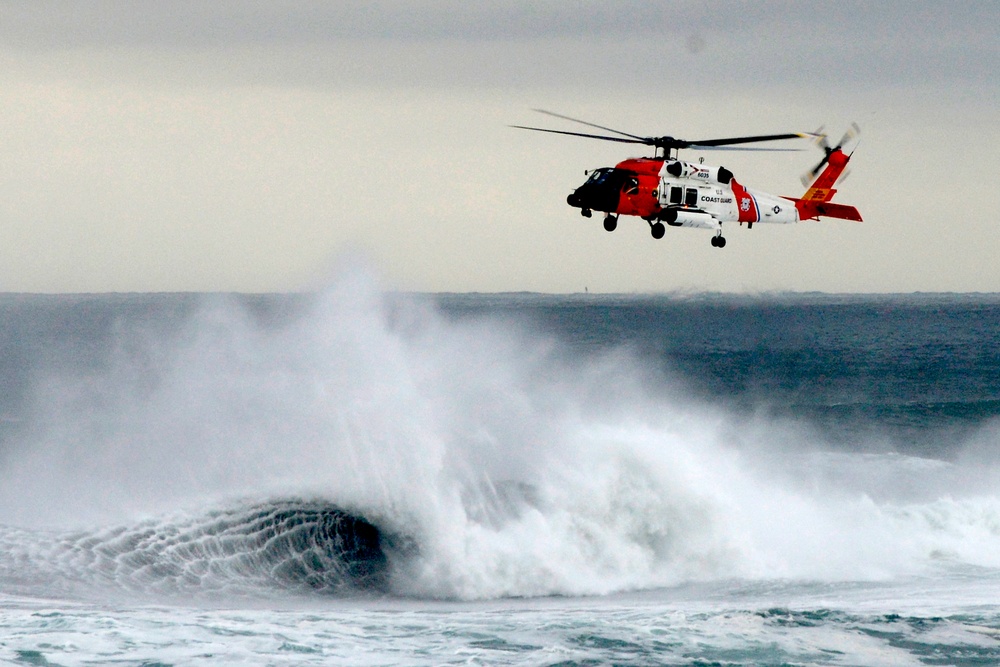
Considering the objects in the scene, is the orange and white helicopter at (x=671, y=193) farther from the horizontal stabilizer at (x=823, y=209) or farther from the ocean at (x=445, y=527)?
the ocean at (x=445, y=527)

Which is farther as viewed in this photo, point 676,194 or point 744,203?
point 744,203

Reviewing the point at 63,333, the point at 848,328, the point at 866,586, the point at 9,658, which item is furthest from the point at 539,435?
the point at 848,328

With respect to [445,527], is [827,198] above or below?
above

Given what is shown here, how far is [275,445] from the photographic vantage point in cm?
3772

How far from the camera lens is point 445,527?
95.4 ft

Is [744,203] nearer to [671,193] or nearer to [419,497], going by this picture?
[671,193]

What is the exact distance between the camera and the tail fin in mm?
31528

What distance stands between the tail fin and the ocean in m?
7.16

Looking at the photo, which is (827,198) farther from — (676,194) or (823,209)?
(676,194)

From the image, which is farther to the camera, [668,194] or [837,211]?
[837,211]

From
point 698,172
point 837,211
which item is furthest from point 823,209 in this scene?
point 698,172

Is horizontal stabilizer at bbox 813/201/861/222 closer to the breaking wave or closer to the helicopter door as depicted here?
the helicopter door

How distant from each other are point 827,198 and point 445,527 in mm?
12925

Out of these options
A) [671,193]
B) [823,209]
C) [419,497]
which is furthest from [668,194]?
[419,497]
